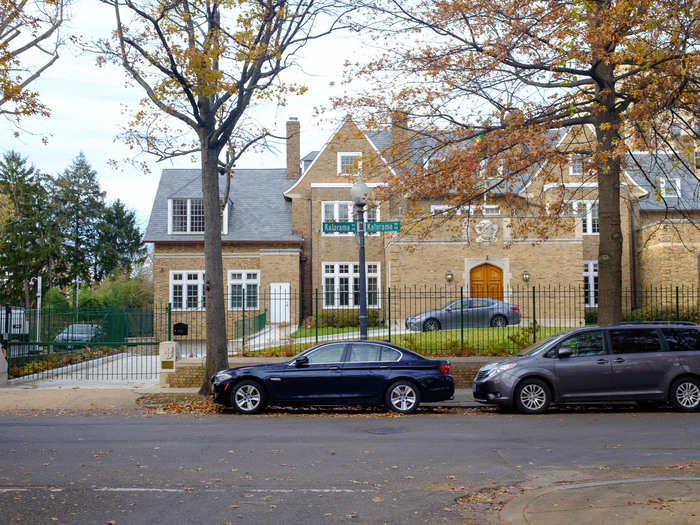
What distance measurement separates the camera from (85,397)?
54.5 ft

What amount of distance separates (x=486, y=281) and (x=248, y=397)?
20.3 metres

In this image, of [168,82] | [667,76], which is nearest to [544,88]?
[667,76]

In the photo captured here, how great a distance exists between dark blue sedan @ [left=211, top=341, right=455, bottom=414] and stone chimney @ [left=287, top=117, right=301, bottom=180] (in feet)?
86.4

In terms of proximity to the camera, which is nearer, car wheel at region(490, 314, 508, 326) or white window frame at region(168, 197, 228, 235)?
car wheel at region(490, 314, 508, 326)

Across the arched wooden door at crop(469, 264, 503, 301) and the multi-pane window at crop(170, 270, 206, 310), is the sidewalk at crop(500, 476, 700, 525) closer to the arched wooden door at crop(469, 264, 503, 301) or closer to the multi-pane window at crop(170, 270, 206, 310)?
the arched wooden door at crop(469, 264, 503, 301)

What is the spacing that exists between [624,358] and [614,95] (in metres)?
5.64

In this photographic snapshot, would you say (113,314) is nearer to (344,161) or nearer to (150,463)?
(150,463)

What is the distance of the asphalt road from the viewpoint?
6719 mm

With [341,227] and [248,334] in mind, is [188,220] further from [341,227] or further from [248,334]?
[341,227]

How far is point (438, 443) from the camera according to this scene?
10297 millimetres

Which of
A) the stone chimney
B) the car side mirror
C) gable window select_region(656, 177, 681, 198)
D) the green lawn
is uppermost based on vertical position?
the stone chimney

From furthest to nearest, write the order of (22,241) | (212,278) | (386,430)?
(22,241) < (212,278) < (386,430)

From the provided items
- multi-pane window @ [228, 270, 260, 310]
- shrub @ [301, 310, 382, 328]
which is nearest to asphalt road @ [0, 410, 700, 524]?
shrub @ [301, 310, 382, 328]

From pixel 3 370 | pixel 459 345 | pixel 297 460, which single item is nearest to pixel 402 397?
pixel 297 460
